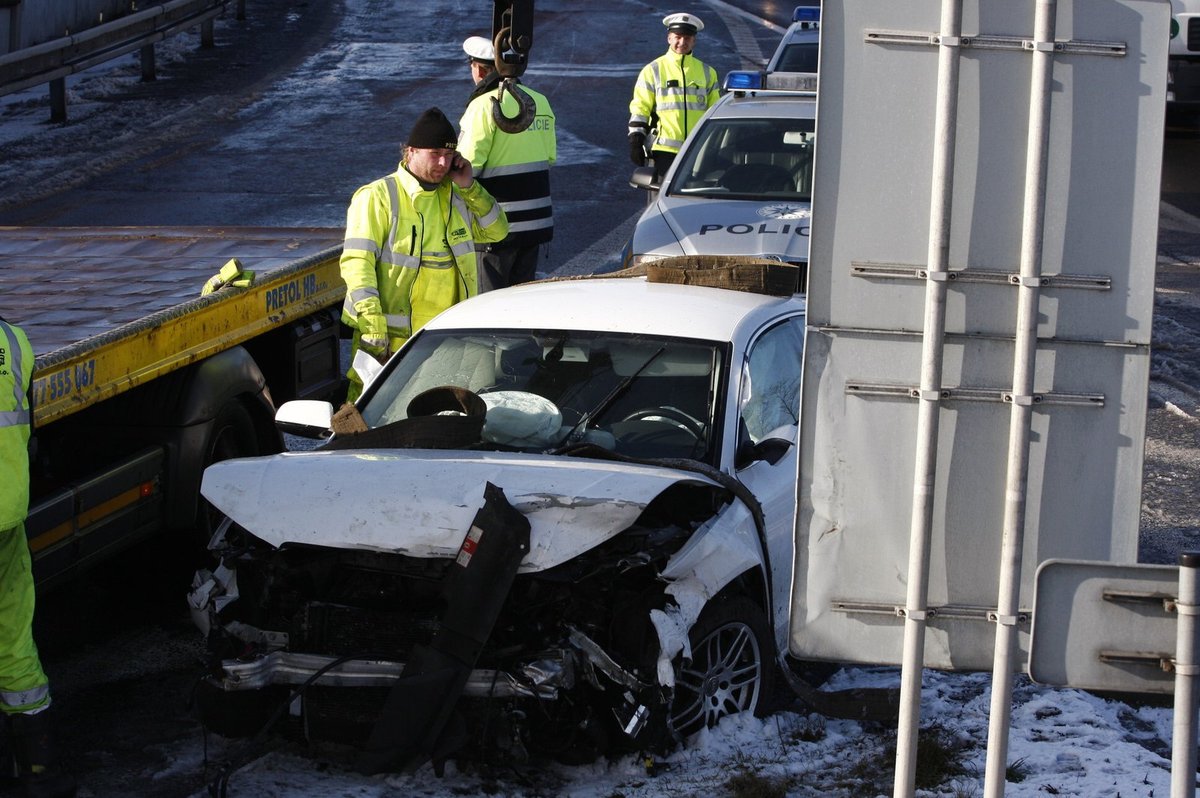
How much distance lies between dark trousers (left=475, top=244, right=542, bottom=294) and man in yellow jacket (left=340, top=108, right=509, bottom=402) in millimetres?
1805

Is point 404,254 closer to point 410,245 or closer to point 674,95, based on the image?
point 410,245

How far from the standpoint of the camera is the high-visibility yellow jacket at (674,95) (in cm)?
1374

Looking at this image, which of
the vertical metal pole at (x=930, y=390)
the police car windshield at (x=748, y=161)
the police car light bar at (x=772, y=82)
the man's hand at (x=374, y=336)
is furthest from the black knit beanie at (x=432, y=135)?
the police car light bar at (x=772, y=82)

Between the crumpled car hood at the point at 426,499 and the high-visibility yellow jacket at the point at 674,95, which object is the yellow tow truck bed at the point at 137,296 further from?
the high-visibility yellow jacket at the point at 674,95

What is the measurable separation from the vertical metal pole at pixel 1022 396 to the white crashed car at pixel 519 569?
1.78 metres

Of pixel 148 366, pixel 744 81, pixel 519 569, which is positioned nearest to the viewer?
pixel 519 569

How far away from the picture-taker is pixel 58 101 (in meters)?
19.3

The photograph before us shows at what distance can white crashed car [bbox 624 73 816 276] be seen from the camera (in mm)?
9633

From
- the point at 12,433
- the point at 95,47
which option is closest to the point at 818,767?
the point at 12,433

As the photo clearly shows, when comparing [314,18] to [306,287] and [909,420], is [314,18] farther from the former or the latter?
[909,420]

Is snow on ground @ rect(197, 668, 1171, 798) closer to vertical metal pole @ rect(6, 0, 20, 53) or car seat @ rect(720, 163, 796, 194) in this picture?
car seat @ rect(720, 163, 796, 194)

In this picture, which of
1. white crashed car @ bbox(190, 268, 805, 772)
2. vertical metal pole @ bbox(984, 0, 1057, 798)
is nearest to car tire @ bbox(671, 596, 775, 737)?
white crashed car @ bbox(190, 268, 805, 772)

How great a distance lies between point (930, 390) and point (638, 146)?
1111cm

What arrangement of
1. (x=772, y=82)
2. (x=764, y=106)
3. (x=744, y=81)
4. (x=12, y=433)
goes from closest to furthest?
(x=12, y=433), (x=764, y=106), (x=744, y=81), (x=772, y=82)
